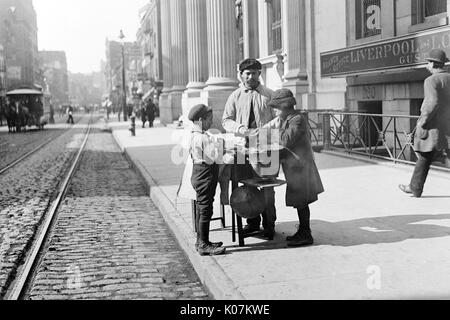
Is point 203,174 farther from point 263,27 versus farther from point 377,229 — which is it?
point 263,27

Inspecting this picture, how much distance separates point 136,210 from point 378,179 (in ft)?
14.3

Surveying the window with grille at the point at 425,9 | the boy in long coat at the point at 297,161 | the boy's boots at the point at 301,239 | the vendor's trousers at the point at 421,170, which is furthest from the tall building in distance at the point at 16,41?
the boy's boots at the point at 301,239

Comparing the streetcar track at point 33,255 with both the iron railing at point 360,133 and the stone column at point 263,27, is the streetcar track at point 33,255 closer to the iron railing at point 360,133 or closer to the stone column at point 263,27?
the iron railing at point 360,133

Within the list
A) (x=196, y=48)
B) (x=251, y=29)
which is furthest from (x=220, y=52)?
(x=251, y=29)

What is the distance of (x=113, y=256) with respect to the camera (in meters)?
6.93

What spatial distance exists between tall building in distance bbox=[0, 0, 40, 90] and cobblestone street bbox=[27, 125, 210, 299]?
94.6m

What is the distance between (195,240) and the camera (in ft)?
22.7

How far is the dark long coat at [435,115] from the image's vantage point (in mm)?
8633

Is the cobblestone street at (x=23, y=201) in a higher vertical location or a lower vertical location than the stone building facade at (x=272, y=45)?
lower

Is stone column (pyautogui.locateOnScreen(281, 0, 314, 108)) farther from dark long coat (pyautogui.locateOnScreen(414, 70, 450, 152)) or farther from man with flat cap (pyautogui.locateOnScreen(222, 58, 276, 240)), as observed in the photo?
man with flat cap (pyautogui.locateOnScreen(222, 58, 276, 240))

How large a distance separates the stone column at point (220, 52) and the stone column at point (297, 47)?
185cm

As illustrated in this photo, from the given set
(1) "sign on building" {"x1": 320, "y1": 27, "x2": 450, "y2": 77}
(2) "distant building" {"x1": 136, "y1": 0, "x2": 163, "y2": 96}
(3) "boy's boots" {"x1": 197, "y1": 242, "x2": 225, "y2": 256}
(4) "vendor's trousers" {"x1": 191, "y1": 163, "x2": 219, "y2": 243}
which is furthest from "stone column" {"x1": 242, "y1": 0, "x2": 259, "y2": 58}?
(2) "distant building" {"x1": 136, "y1": 0, "x2": 163, "y2": 96}

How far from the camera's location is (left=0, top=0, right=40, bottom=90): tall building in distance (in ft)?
342

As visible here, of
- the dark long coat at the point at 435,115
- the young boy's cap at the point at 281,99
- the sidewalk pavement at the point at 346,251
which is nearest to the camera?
the sidewalk pavement at the point at 346,251
